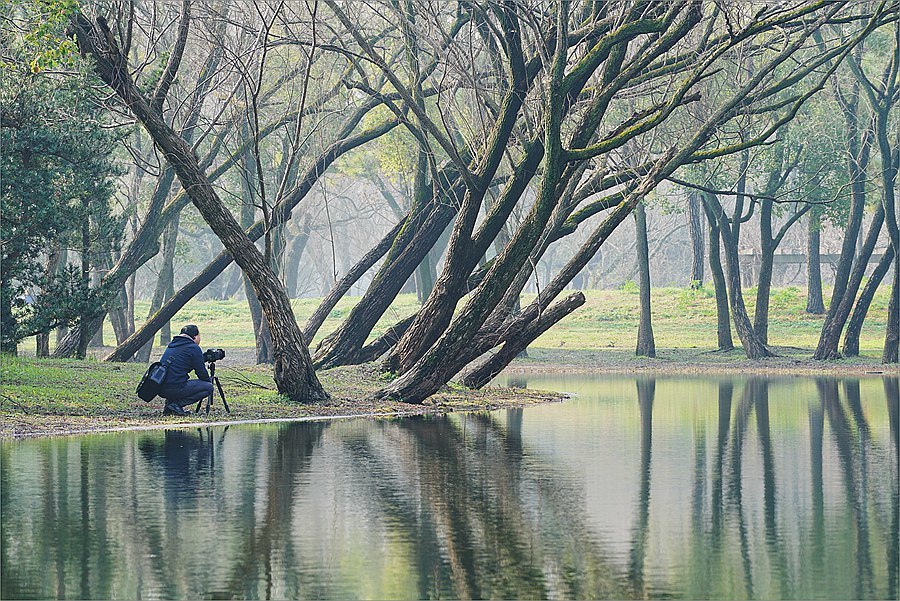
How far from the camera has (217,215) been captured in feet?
71.5

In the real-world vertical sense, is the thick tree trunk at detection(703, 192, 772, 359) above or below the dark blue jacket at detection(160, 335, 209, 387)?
above

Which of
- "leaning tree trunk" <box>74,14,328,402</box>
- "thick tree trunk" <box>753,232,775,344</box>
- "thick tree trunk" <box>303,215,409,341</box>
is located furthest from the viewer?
"thick tree trunk" <box>753,232,775,344</box>

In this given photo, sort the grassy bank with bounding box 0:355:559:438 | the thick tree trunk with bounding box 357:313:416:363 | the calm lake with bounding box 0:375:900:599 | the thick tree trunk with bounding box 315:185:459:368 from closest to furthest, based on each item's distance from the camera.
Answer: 1. the calm lake with bounding box 0:375:900:599
2. the grassy bank with bounding box 0:355:559:438
3. the thick tree trunk with bounding box 315:185:459:368
4. the thick tree trunk with bounding box 357:313:416:363

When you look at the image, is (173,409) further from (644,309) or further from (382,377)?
(644,309)

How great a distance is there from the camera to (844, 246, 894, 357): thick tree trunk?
40.2 meters

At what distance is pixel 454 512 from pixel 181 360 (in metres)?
9.73

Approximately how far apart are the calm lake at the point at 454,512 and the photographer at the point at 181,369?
1.27 m

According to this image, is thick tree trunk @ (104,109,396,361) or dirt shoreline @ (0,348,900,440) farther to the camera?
thick tree trunk @ (104,109,396,361)

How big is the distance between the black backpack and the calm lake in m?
1.31

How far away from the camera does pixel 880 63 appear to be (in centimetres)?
4466

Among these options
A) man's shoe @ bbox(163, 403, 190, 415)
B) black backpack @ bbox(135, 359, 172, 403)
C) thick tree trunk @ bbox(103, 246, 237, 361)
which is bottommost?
man's shoe @ bbox(163, 403, 190, 415)

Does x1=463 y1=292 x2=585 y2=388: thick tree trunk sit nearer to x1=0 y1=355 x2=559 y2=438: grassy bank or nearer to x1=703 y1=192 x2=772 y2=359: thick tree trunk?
x1=0 y1=355 x2=559 y2=438: grassy bank

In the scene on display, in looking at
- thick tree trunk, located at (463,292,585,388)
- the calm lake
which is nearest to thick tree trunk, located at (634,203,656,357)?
thick tree trunk, located at (463,292,585,388)

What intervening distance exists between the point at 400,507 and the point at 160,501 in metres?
2.06
